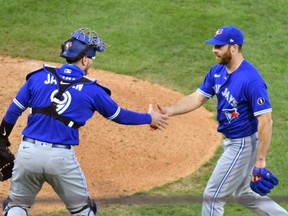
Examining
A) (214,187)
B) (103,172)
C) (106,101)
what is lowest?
(103,172)

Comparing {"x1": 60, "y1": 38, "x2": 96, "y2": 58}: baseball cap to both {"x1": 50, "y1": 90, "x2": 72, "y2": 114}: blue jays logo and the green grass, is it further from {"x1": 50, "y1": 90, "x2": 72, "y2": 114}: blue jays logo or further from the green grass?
the green grass

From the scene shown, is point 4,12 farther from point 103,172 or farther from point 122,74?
point 103,172

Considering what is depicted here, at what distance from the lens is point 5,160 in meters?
7.25

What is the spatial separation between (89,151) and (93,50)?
9.92 ft

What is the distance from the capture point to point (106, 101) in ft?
22.4

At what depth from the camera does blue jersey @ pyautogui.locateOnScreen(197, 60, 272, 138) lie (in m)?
7.12

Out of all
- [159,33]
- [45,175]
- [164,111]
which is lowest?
[45,175]

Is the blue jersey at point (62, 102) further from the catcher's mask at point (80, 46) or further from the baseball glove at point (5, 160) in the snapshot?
the baseball glove at point (5, 160)

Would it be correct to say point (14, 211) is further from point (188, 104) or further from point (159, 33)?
point (159, 33)

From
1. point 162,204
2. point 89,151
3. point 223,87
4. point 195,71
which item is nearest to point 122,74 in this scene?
point 195,71

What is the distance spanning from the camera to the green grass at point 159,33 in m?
12.4

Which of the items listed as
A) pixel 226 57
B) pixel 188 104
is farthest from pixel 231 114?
pixel 188 104

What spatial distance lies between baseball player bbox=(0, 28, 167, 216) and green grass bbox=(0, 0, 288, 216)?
4.60 m

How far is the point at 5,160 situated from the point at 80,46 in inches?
50.4
